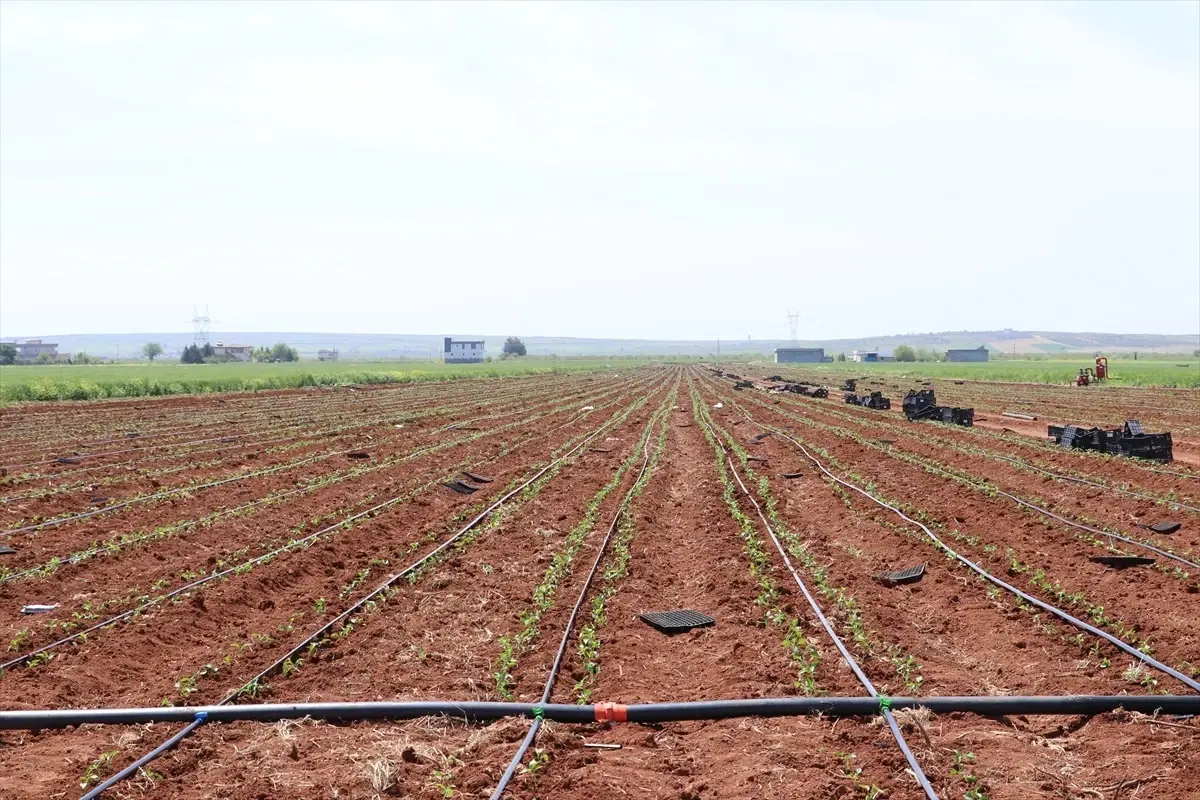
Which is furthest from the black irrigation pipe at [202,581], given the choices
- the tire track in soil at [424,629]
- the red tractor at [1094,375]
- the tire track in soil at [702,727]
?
the red tractor at [1094,375]

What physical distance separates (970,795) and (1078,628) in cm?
374

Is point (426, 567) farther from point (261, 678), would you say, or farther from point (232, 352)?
point (232, 352)

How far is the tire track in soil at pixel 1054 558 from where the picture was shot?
8312 mm

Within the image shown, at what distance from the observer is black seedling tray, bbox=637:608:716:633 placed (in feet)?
29.4

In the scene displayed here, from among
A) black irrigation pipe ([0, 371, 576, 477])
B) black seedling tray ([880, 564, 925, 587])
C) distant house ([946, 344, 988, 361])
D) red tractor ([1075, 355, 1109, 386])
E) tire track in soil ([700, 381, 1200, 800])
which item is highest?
distant house ([946, 344, 988, 361])

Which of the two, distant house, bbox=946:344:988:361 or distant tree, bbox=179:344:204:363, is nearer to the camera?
distant tree, bbox=179:344:204:363

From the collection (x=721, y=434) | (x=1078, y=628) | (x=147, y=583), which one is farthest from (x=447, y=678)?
(x=721, y=434)

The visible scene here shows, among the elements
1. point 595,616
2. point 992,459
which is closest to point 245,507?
point 595,616

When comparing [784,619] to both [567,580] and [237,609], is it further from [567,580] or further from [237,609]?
[237,609]

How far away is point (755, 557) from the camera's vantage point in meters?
11.3

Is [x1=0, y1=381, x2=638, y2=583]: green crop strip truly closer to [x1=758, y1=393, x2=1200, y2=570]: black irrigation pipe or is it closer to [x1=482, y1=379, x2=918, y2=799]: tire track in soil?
[x1=482, y1=379, x2=918, y2=799]: tire track in soil

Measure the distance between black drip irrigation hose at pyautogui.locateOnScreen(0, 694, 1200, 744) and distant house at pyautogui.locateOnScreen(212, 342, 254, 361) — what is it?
494ft

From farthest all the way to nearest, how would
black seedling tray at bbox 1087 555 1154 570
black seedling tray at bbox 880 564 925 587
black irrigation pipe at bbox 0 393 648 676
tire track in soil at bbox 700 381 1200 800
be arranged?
black seedling tray at bbox 1087 555 1154 570 < black seedling tray at bbox 880 564 925 587 < black irrigation pipe at bbox 0 393 648 676 < tire track in soil at bbox 700 381 1200 800

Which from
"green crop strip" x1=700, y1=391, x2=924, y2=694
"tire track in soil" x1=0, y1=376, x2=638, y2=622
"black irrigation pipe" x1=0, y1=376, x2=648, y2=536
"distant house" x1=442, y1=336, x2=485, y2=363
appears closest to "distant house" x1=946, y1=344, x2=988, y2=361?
"distant house" x1=442, y1=336, x2=485, y2=363
